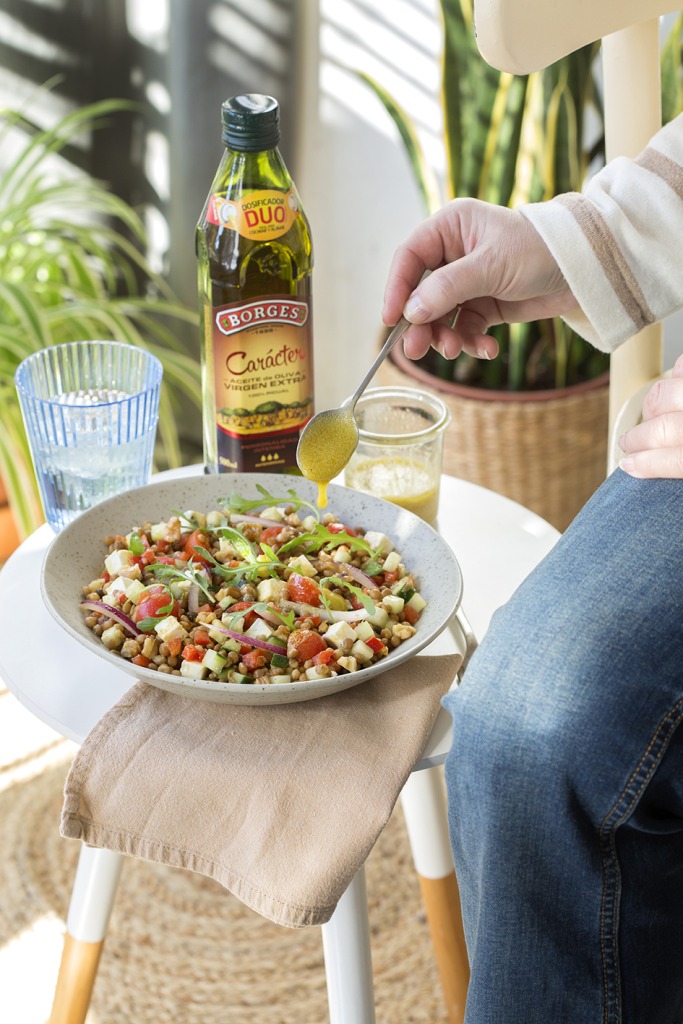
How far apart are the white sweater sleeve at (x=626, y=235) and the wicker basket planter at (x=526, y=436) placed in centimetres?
73

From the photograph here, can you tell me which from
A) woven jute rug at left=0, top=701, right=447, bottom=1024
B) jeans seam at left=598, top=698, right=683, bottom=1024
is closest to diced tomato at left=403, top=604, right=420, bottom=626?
jeans seam at left=598, top=698, right=683, bottom=1024

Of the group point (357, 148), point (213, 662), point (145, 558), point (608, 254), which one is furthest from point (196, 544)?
point (357, 148)

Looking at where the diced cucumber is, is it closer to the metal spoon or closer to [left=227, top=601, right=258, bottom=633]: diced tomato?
[left=227, top=601, right=258, bottom=633]: diced tomato

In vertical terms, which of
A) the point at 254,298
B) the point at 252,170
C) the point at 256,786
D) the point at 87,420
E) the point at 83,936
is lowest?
the point at 83,936

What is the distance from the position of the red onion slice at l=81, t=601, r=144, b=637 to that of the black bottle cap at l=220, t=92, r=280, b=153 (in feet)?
1.24

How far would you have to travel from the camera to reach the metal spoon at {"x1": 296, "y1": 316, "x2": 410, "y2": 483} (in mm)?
966

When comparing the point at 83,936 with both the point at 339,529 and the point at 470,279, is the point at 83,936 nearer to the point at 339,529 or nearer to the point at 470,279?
the point at 339,529

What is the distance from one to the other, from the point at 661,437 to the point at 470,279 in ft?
0.77

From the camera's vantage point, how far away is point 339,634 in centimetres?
82

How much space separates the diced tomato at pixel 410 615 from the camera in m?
0.87

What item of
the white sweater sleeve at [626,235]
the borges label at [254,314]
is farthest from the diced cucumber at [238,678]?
the white sweater sleeve at [626,235]

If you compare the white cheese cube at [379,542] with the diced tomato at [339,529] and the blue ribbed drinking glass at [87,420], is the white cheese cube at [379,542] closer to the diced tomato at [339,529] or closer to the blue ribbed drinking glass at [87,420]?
the diced tomato at [339,529]

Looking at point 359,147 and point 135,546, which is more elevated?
point 359,147

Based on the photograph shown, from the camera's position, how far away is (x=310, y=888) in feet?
2.35
